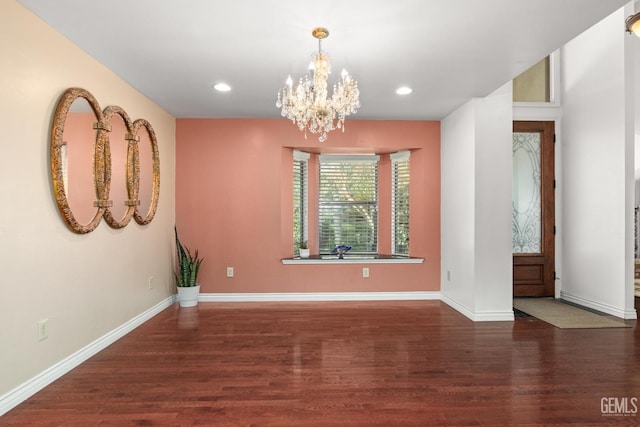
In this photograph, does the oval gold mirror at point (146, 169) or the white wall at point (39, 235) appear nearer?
the white wall at point (39, 235)

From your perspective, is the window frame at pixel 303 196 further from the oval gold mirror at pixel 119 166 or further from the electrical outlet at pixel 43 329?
the electrical outlet at pixel 43 329

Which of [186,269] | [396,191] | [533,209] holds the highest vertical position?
[396,191]

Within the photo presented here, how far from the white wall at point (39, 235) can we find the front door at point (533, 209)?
4.84 metres

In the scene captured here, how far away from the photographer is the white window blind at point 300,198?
5082mm

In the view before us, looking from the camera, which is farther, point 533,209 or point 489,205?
point 533,209

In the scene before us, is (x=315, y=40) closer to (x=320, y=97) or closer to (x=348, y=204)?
(x=320, y=97)

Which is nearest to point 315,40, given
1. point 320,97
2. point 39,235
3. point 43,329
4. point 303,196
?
point 320,97

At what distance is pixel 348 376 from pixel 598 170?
3.90 meters

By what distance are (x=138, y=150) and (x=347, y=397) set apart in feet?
9.95

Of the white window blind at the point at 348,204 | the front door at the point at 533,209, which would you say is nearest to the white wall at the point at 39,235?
the white window blind at the point at 348,204

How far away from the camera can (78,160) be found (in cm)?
270

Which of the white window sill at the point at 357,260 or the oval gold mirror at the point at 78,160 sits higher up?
the oval gold mirror at the point at 78,160

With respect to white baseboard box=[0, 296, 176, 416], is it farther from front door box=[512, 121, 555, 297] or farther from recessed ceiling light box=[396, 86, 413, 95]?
front door box=[512, 121, 555, 297]

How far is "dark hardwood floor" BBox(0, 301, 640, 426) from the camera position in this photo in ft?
6.77
